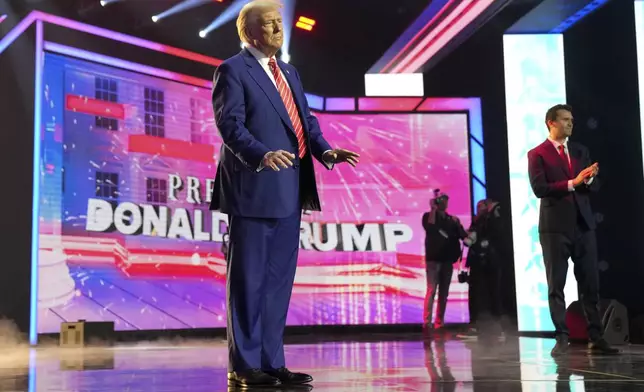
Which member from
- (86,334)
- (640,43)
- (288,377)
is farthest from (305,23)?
(288,377)

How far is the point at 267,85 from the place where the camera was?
251 cm

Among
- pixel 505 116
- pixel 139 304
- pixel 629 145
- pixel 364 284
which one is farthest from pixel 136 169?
pixel 629 145

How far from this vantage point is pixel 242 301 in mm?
2391

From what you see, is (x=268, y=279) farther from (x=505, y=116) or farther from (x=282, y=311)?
(x=505, y=116)

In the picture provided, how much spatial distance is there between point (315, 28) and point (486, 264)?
293 cm

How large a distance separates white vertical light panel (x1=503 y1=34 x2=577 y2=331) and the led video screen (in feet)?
2.17

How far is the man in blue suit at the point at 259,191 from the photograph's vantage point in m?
2.37

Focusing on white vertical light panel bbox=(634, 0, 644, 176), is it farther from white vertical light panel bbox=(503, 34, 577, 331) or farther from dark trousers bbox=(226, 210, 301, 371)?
dark trousers bbox=(226, 210, 301, 371)

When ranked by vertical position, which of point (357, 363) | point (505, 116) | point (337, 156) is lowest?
point (357, 363)

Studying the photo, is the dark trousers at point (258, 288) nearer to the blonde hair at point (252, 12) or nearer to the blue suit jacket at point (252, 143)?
the blue suit jacket at point (252, 143)

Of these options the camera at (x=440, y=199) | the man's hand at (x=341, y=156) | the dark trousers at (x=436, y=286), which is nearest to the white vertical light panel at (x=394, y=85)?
the camera at (x=440, y=199)

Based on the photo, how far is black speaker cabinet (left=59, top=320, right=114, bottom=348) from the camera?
19.7 feet

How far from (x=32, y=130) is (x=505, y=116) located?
4.53 m

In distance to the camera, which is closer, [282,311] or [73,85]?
[282,311]
